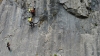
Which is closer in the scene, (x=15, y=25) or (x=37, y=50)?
(x=37, y=50)

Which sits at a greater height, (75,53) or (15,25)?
(15,25)

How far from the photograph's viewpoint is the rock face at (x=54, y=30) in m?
10.4

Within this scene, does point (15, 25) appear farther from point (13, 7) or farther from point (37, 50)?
point (37, 50)

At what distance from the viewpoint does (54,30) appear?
10.9 metres

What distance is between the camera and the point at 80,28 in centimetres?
1074

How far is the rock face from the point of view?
10.4m

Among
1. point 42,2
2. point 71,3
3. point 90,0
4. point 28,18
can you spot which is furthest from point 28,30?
point 90,0

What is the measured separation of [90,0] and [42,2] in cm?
249

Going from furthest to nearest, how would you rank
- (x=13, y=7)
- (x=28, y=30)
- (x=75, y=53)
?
(x=13, y=7) < (x=28, y=30) < (x=75, y=53)

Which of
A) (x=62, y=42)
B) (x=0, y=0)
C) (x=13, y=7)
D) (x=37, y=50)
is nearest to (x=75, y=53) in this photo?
(x=62, y=42)

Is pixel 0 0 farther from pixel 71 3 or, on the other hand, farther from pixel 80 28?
pixel 80 28

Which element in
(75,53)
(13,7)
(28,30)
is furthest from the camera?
(13,7)

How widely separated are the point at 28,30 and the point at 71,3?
2.58 meters

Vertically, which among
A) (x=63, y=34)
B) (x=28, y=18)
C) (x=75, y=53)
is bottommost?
(x=75, y=53)
